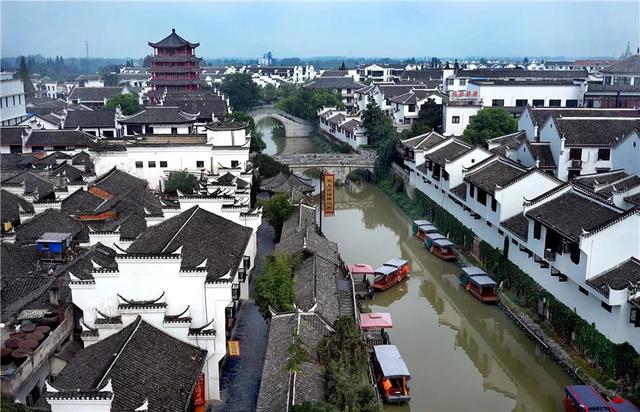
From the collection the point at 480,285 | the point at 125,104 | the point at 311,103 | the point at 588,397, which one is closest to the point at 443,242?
the point at 480,285

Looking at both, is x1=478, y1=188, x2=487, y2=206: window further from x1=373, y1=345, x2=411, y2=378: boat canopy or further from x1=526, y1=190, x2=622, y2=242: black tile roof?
x1=373, y1=345, x2=411, y2=378: boat canopy

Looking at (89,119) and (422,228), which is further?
(89,119)

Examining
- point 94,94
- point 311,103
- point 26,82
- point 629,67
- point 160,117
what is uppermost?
point 629,67

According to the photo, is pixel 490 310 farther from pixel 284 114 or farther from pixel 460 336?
pixel 284 114

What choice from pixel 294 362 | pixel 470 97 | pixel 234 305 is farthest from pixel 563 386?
pixel 470 97

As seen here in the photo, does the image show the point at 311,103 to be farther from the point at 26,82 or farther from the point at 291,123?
the point at 26,82
